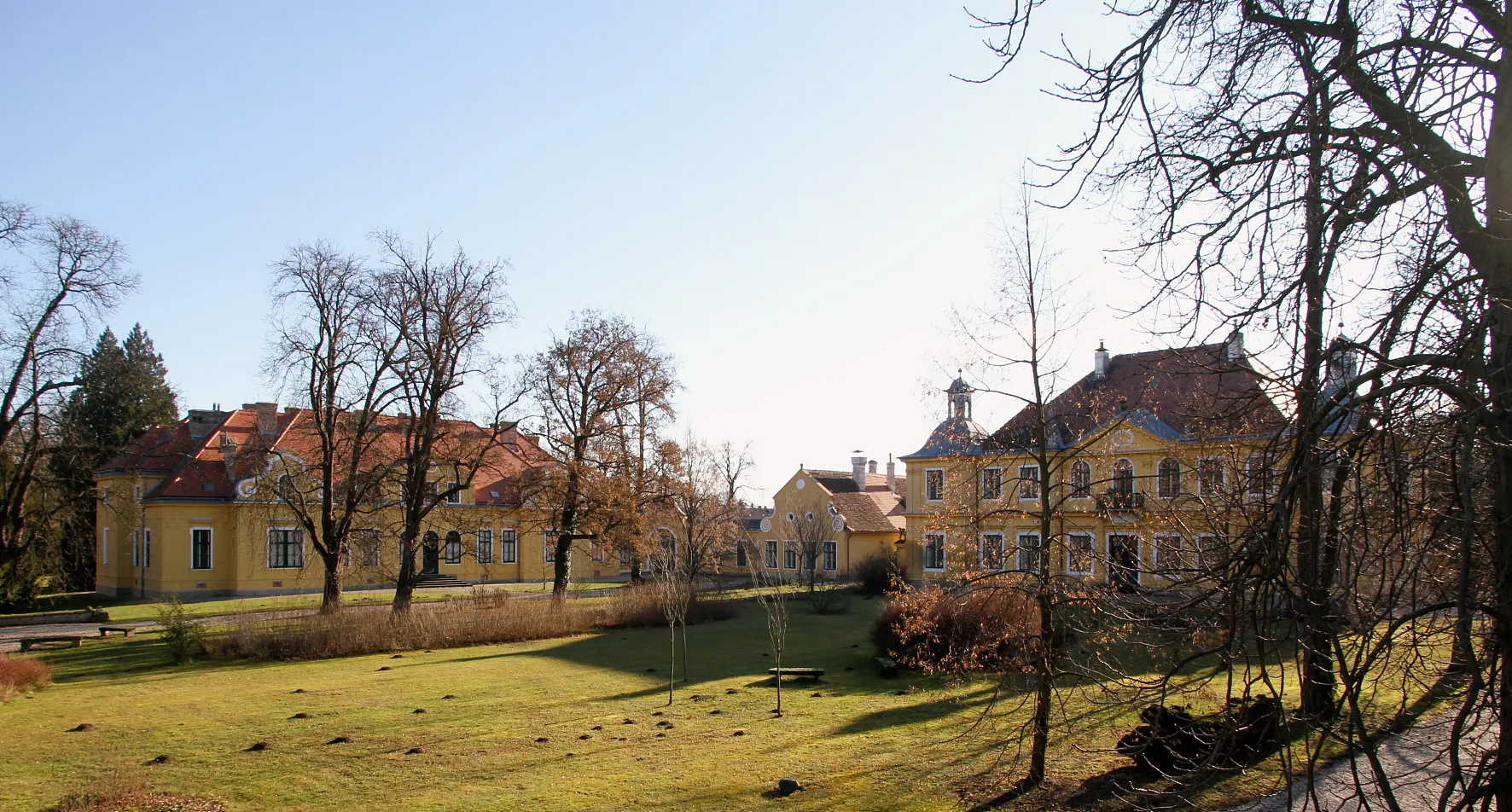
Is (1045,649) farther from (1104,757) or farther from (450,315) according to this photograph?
(450,315)

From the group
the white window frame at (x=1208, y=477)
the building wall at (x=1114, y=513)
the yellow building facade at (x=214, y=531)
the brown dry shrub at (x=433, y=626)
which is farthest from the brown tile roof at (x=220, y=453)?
the white window frame at (x=1208, y=477)

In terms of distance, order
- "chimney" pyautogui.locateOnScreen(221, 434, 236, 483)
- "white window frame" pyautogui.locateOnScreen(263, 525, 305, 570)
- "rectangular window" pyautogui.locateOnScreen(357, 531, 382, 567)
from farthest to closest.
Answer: "chimney" pyautogui.locateOnScreen(221, 434, 236, 483) < "white window frame" pyautogui.locateOnScreen(263, 525, 305, 570) < "rectangular window" pyautogui.locateOnScreen(357, 531, 382, 567)

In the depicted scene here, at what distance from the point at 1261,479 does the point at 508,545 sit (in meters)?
45.0

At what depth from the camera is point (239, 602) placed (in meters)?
35.0

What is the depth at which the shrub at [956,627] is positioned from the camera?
11.8 metres

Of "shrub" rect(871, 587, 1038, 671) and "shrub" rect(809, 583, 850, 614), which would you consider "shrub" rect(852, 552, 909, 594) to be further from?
"shrub" rect(871, 587, 1038, 671)

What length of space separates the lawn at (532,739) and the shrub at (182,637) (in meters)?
0.69

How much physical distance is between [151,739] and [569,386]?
21.6 metres

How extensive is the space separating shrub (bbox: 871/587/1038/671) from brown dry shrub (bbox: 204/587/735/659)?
9323 millimetres

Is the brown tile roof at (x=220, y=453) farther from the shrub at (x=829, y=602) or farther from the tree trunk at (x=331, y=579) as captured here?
the shrub at (x=829, y=602)

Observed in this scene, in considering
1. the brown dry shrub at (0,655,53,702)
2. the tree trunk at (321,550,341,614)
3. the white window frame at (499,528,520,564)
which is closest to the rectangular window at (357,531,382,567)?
the tree trunk at (321,550,341,614)

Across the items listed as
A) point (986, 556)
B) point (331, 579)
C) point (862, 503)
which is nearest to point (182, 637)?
Result: point (331, 579)

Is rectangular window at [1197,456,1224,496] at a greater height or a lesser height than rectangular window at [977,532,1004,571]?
greater

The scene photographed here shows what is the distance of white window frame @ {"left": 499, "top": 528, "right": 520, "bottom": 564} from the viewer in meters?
46.6
